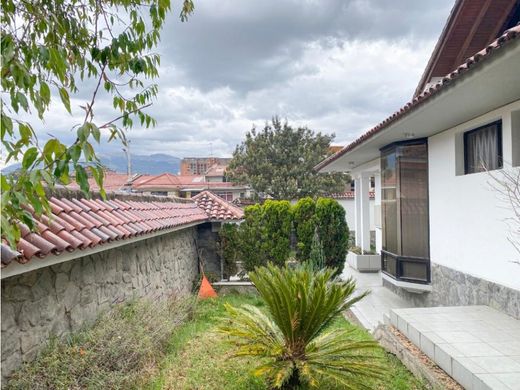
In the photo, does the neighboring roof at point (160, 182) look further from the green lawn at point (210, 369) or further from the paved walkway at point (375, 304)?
the green lawn at point (210, 369)

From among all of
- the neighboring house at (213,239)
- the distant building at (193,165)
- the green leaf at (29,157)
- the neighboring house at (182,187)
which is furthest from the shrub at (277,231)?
the distant building at (193,165)

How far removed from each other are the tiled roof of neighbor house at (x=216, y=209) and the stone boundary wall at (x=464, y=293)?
5758mm

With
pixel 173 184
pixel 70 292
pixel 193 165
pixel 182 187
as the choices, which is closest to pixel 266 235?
pixel 70 292

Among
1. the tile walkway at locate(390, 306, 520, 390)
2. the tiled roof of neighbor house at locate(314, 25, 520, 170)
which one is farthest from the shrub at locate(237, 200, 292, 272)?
the tile walkway at locate(390, 306, 520, 390)

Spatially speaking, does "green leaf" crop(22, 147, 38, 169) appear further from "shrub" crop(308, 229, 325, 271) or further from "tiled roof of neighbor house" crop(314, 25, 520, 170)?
"shrub" crop(308, 229, 325, 271)

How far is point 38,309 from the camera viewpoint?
395 cm

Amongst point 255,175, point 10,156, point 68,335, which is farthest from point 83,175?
point 255,175

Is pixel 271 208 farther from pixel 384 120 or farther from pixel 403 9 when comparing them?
pixel 403 9

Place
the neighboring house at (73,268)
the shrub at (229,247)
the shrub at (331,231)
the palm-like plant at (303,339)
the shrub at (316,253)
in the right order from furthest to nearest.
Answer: the shrub at (229,247) < the shrub at (331,231) < the shrub at (316,253) < the palm-like plant at (303,339) < the neighboring house at (73,268)

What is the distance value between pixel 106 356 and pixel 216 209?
8.90 meters

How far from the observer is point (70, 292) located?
15.1ft

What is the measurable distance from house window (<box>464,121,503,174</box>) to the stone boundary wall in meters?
2.08

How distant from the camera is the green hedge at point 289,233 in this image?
453 inches

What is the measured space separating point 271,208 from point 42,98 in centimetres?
940
